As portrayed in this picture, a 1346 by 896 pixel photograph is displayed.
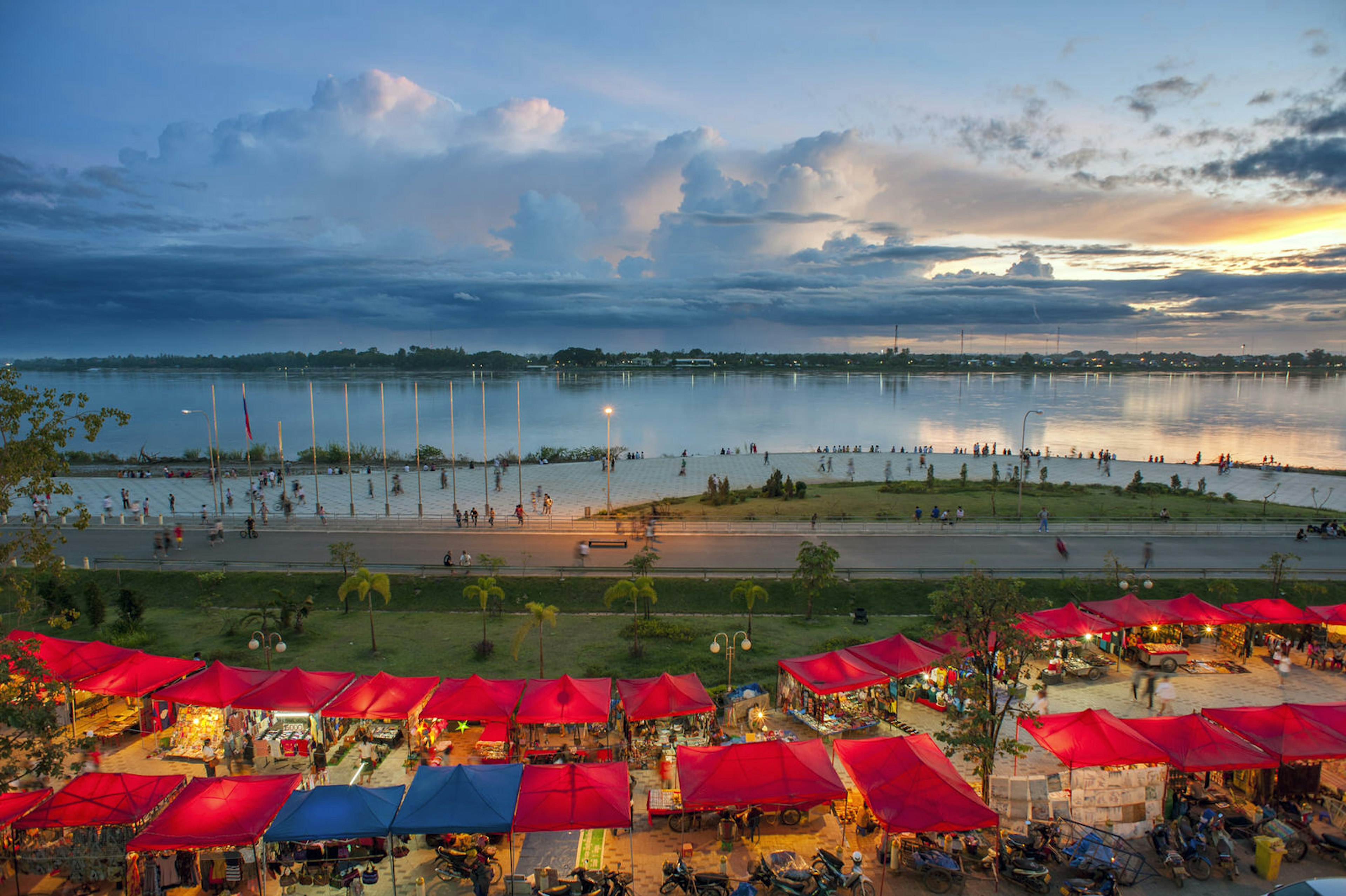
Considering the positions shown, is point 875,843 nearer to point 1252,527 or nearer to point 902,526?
point 902,526

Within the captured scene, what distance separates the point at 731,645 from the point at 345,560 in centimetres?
1864

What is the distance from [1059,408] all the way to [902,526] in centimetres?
13935

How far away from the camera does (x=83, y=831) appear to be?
44.9 feet

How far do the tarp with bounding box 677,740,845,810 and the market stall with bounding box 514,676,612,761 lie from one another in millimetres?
3466

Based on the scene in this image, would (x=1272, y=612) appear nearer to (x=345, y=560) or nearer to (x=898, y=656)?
(x=898, y=656)

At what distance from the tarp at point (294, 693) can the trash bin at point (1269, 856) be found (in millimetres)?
21412

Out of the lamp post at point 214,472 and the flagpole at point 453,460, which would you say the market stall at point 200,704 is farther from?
the lamp post at point 214,472

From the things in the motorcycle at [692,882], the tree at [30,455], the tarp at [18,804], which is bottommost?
the motorcycle at [692,882]

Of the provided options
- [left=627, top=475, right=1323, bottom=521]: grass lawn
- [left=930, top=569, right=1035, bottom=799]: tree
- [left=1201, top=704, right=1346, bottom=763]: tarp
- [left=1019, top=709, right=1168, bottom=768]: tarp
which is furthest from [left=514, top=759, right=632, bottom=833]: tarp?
[left=627, top=475, right=1323, bottom=521]: grass lawn

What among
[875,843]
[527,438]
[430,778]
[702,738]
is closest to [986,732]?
[875,843]

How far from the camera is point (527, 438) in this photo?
105 metres

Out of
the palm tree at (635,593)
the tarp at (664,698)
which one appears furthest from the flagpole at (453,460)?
the tarp at (664,698)

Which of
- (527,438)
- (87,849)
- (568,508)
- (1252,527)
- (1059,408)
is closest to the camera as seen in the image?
(87,849)

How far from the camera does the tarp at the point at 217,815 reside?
41.9 ft
